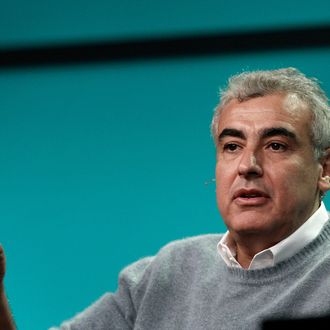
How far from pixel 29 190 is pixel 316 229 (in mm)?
1277

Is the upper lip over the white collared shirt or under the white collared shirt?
over

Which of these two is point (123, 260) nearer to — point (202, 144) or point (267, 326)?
point (202, 144)

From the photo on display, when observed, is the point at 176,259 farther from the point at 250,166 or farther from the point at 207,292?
the point at 250,166

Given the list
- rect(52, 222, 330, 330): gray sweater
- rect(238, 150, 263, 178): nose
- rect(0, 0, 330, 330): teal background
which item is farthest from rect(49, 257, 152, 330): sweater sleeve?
rect(0, 0, 330, 330): teal background

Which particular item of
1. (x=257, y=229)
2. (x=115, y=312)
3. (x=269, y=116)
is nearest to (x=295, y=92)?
(x=269, y=116)

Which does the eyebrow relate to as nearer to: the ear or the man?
the man

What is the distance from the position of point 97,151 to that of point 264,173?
3.79ft

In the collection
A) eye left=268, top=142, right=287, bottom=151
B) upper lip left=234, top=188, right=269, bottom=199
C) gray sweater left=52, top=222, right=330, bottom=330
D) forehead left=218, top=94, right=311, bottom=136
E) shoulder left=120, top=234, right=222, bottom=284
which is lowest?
gray sweater left=52, top=222, right=330, bottom=330

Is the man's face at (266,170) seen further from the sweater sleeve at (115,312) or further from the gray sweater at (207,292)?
the sweater sleeve at (115,312)

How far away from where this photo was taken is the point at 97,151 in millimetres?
2635

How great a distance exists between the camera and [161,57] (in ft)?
8.37

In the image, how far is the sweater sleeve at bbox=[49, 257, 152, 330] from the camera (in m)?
1.69

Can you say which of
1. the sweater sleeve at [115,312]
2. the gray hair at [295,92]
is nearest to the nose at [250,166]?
the gray hair at [295,92]

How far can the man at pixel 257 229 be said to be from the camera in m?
1.53
